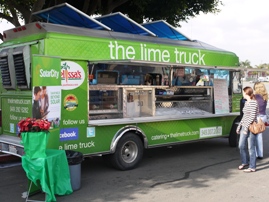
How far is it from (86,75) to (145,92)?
1802 millimetres

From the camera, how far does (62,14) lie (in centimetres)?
779

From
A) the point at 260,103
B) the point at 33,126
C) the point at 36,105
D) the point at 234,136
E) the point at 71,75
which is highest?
the point at 71,75

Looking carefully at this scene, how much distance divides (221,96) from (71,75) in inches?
185

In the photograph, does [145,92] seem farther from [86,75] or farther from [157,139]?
[86,75]

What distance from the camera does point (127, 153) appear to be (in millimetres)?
7281

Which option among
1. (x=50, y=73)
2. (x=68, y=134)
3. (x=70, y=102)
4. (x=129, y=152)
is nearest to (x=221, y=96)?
(x=129, y=152)

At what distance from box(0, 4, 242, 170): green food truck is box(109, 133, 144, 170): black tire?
0.07 feet

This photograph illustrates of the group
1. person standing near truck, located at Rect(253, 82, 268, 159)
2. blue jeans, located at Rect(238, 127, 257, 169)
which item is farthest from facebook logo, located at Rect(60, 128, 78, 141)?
person standing near truck, located at Rect(253, 82, 268, 159)

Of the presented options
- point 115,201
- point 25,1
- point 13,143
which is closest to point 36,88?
point 13,143

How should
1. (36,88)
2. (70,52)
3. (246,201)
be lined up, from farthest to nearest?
(70,52) → (36,88) → (246,201)

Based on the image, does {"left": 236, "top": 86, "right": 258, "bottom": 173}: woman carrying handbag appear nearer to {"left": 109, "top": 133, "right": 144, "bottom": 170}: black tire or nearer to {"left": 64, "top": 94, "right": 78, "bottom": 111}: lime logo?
{"left": 109, "top": 133, "right": 144, "bottom": 170}: black tire

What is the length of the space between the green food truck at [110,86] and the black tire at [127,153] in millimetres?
21

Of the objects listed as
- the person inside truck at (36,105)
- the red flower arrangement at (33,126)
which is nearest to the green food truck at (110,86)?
the person inside truck at (36,105)

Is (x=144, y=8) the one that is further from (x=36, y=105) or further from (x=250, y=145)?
(x=36, y=105)
